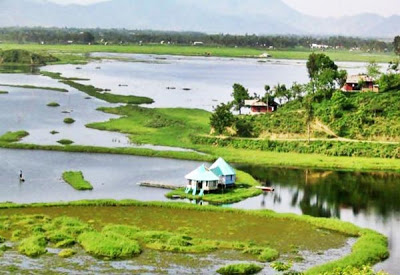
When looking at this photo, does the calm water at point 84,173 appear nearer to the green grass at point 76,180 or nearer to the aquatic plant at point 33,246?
the green grass at point 76,180

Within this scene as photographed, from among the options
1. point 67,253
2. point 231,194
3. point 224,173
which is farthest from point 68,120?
point 67,253

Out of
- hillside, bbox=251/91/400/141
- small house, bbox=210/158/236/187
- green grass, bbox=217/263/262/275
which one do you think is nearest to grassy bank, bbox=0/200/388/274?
green grass, bbox=217/263/262/275

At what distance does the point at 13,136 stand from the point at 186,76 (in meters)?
72.0

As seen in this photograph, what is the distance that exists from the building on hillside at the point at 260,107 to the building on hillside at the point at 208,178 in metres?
27.7

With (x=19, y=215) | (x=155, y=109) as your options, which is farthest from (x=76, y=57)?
(x=19, y=215)

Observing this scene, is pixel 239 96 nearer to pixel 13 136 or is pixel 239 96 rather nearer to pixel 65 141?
pixel 65 141

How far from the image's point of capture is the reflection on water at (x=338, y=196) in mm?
42500

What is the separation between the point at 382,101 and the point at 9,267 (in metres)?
47.3

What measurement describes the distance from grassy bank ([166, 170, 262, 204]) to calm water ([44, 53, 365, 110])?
39.5 metres

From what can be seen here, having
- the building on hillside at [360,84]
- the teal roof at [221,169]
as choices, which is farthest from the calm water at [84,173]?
the building on hillside at [360,84]

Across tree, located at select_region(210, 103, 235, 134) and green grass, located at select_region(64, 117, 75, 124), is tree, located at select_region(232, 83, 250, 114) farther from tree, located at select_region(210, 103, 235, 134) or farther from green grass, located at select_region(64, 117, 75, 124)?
green grass, located at select_region(64, 117, 75, 124)

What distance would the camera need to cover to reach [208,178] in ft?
156

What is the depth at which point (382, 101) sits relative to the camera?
7012 centimetres

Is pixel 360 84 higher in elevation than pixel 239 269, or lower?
higher
